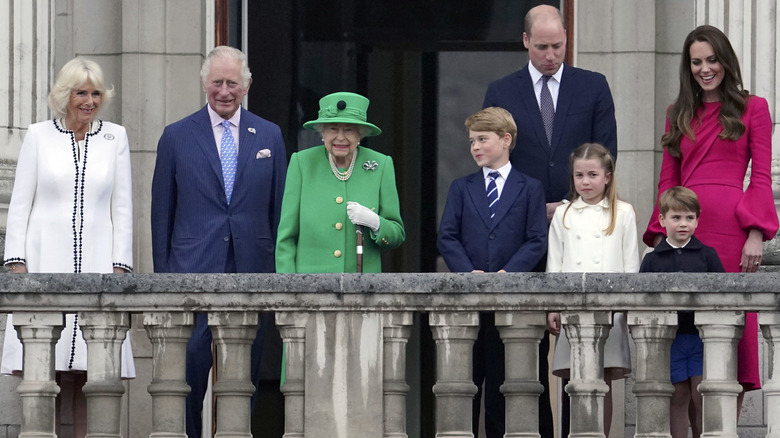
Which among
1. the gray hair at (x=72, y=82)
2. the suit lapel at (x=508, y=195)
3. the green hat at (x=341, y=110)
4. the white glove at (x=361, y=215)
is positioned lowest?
the white glove at (x=361, y=215)

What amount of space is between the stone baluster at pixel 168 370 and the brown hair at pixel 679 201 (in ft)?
6.72

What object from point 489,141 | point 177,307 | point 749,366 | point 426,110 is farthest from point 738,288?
point 426,110

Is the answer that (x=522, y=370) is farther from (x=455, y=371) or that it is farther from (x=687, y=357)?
(x=687, y=357)

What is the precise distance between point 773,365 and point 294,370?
75.5 inches

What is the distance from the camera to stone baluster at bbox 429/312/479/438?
7008 mm

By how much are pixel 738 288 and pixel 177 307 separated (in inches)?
87.6

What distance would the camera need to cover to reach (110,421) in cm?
709

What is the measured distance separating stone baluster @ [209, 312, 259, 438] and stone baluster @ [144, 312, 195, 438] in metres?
Answer: 0.14

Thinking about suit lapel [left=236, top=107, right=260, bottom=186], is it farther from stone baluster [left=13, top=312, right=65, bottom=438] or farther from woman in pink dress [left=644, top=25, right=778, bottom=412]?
woman in pink dress [left=644, top=25, right=778, bottom=412]

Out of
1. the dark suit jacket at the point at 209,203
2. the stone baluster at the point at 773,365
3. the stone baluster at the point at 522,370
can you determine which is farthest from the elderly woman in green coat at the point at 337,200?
the stone baluster at the point at 773,365

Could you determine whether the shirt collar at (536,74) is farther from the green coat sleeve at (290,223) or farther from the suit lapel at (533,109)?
the green coat sleeve at (290,223)

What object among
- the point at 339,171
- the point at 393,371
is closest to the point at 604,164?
the point at 339,171

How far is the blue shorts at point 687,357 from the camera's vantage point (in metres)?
7.35

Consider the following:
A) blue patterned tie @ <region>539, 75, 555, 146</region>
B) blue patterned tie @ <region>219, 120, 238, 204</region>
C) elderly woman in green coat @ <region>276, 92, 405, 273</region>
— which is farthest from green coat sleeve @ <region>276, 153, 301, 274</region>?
blue patterned tie @ <region>539, 75, 555, 146</region>
